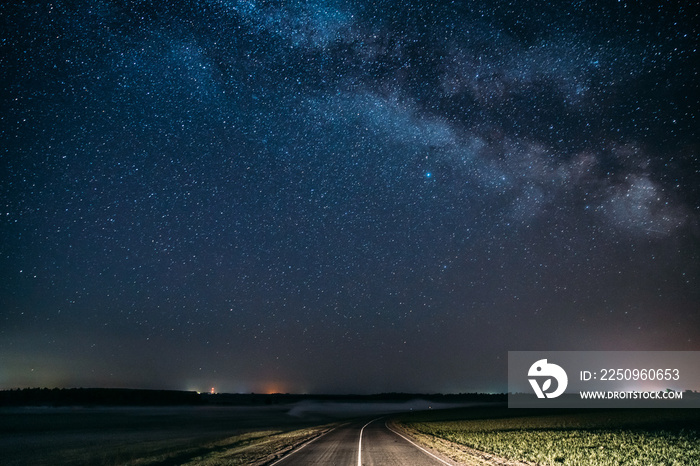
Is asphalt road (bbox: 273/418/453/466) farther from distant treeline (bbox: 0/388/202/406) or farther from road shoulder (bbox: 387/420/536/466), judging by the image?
distant treeline (bbox: 0/388/202/406)

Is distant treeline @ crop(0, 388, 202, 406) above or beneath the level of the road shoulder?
beneath

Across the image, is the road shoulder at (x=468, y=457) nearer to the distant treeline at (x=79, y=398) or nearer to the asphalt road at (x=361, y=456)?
the asphalt road at (x=361, y=456)

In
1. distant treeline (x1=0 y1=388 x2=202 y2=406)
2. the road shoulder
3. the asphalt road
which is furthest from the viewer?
distant treeline (x1=0 y1=388 x2=202 y2=406)

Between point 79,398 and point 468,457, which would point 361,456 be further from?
point 79,398

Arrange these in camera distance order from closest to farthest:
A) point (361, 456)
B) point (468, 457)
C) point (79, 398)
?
point (361, 456), point (468, 457), point (79, 398)

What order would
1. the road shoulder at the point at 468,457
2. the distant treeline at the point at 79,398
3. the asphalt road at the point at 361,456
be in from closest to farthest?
the asphalt road at the point at 361,456, the road shoulder at the point at 468,457, the distant treeline at the point at 79,398

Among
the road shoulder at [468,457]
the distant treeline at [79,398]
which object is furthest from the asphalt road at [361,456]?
the distant treeline at [79,398]

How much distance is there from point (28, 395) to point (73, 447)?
143099mm

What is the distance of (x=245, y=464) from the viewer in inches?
756

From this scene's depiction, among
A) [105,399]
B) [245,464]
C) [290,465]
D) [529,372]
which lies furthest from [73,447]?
[105,399]

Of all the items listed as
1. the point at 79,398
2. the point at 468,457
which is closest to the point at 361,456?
the point at 468,457

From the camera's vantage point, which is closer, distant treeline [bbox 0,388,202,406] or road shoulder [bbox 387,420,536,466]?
road shoulder [bbox 387,420,536,466]

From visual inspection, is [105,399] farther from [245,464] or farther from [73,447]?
[245,464]

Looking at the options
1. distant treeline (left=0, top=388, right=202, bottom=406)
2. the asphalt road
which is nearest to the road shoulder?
the asphalt road
